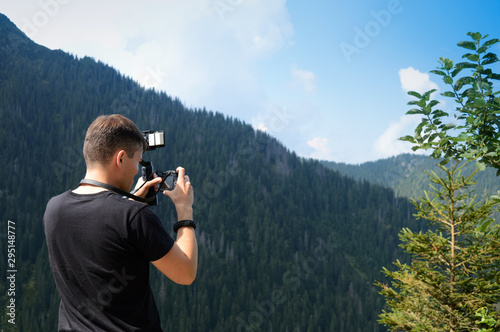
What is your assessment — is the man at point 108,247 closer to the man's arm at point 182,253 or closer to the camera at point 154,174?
the man's arm at point 182,253

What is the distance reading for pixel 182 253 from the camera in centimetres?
303

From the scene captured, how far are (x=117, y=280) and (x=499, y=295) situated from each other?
11373mm

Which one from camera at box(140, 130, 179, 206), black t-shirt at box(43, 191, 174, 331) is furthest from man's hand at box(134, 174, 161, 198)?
black t-shirt at box(43, 191, 174, 331)

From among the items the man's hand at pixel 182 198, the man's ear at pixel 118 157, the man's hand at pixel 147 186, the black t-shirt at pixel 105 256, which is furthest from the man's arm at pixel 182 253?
the man's ear at pixel 118 157

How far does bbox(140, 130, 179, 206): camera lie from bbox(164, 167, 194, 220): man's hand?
0.14 metres

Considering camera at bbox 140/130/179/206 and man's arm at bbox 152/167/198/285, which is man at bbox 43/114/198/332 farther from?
camera at bbox 140/130/179/206

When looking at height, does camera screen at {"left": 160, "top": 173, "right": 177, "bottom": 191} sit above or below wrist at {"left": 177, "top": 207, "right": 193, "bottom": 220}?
above

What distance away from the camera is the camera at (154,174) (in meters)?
3.81

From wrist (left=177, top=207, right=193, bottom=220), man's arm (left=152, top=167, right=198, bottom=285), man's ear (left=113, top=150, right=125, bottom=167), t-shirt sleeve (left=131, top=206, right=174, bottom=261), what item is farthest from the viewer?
wrist (left=177, top=207, right=193, bottom=220)

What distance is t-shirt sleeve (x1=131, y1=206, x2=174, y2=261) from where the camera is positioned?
2.83 metres

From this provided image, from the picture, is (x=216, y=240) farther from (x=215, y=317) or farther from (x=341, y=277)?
(x=341, y=277)

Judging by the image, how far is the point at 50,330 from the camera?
112m

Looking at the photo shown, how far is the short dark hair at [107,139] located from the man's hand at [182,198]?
1.76 feet

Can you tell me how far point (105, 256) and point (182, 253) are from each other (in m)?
0.56
